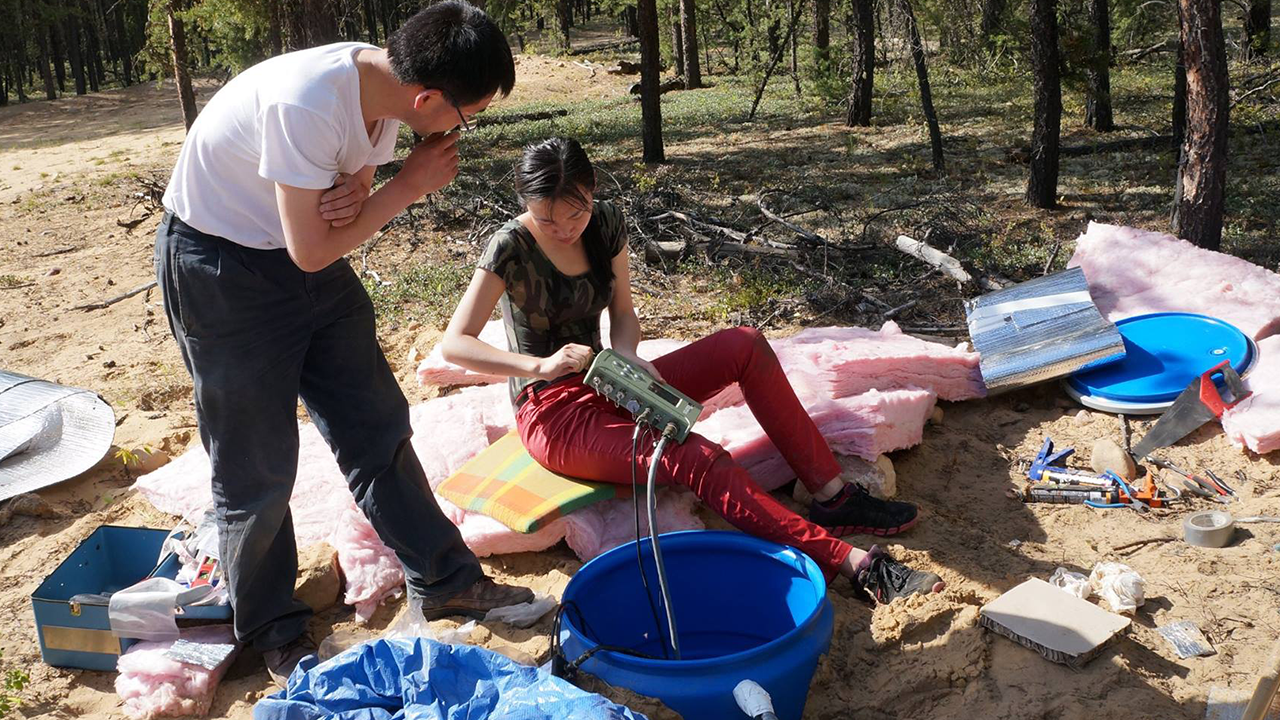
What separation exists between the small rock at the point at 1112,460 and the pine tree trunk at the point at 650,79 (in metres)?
6.96

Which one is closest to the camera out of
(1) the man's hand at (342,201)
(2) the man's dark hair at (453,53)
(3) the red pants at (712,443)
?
(2) the man's dark hair at (453,53)

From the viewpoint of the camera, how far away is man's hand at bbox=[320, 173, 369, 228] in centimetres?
224

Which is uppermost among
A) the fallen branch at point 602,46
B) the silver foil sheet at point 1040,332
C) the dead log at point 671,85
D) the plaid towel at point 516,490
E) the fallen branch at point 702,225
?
the fallen branch at point 602,46

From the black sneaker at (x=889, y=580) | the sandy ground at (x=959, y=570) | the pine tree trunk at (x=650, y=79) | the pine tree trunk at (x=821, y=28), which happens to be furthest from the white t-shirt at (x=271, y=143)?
the pine tree trunk at (x=821, y=28)

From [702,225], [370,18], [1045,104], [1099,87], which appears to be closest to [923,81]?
[1045,104]

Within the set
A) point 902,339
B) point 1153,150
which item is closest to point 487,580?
point 902,339

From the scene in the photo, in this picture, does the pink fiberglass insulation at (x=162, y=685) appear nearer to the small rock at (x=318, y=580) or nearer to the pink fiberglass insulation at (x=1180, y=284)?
the small rock at (x=318, y=580)

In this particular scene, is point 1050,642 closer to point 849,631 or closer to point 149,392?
point 849,631

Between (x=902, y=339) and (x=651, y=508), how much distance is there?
→ 2254 millimetres

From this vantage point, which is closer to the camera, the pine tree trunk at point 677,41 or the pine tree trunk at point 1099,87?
the pine tree trunk at point 1099,87

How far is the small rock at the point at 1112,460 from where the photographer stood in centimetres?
345

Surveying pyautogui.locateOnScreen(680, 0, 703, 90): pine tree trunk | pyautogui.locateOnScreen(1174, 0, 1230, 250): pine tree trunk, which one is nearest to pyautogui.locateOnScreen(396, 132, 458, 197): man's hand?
pyautogui.locateOnScreen(1174, 0, 1230, 250): pine tree trunk

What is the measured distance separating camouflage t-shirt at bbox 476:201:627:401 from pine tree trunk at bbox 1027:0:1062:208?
16.2 ft

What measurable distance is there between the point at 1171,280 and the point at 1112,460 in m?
1.25
